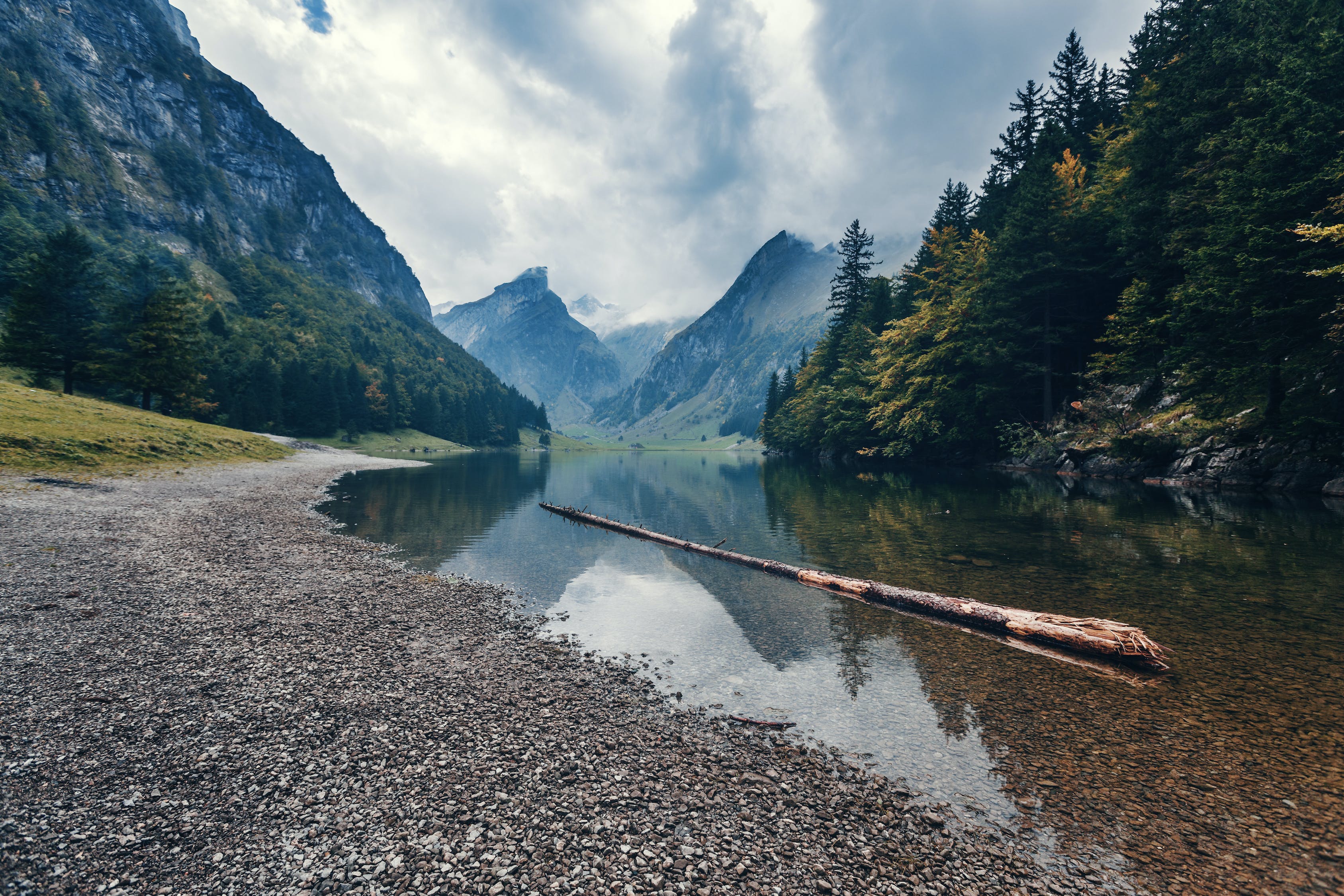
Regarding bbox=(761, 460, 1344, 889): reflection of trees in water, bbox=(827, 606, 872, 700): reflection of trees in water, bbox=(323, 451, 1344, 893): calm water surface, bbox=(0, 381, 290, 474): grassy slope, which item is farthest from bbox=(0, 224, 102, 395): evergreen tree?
bbox=(761, 460, 1344, 889): reflection of trees in water

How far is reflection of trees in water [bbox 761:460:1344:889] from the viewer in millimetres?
7160

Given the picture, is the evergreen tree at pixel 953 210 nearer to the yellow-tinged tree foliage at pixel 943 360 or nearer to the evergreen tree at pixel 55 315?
the yellow-tinged tree foliage at pixel 943 360

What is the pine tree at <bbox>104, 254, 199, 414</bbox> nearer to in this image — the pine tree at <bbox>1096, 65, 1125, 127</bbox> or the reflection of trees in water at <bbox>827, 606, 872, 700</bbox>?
the reflection of trees in water at <bbox>827, 606, 872, 700</bbox>

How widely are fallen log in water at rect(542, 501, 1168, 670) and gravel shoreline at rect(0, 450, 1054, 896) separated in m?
7.96

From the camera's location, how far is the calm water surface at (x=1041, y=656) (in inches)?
282

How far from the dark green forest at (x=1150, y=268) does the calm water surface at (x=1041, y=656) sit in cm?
974

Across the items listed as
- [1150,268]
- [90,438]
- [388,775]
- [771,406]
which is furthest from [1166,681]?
[771,406]

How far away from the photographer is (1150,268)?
43531 mm

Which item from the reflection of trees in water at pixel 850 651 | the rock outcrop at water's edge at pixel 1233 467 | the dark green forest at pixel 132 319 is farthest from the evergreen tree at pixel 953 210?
the dark green forest at pixel 132 319

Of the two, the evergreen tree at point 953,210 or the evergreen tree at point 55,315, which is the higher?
the evergreen tree at point 953,210

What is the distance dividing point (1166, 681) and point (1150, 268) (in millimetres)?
49419

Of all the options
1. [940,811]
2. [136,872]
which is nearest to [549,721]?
[136,872]

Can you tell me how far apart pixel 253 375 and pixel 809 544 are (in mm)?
131891

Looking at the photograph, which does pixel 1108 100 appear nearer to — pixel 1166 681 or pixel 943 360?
pixel 943 360
